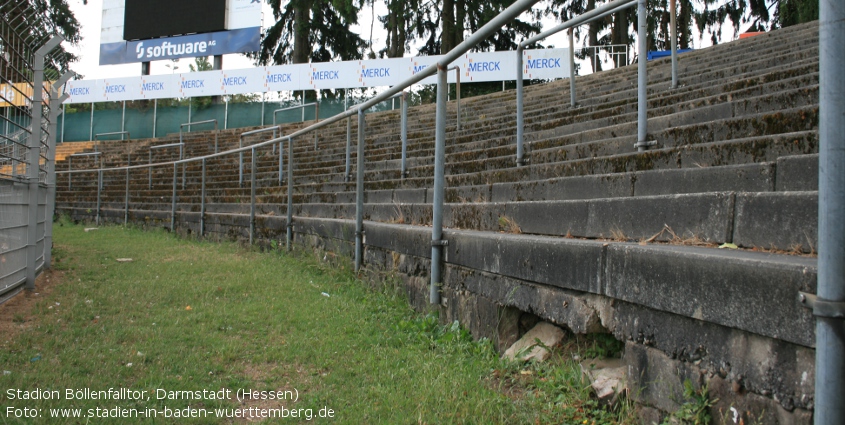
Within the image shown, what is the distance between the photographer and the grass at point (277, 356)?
2.23 meters

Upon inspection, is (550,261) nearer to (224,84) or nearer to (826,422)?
(826,422)

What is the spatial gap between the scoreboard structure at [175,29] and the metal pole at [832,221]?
2334 cm

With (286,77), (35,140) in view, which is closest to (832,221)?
(35,140)

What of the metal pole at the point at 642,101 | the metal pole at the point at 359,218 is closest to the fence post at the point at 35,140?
the metal pole at the point at 359,218

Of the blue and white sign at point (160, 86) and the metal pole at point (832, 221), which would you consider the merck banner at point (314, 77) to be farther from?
the metal pole at point (832, 221)

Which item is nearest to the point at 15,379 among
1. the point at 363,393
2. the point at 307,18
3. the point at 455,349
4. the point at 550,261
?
the point at 363,393

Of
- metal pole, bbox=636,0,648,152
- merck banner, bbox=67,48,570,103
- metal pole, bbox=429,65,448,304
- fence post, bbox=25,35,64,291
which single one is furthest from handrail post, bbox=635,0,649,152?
merck banner, bbox=67,48,570,103

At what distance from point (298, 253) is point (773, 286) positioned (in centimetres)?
517

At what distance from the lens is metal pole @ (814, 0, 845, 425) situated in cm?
119

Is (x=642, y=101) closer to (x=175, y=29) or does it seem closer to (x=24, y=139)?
(x=24, y=139)

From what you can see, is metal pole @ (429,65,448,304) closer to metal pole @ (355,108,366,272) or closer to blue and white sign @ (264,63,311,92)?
metal pole @ (355,108,366,272)

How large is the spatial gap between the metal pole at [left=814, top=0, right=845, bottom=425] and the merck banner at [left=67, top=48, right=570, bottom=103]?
15.8m

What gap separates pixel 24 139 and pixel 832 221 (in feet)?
18.2

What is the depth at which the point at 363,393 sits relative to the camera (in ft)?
7.97
